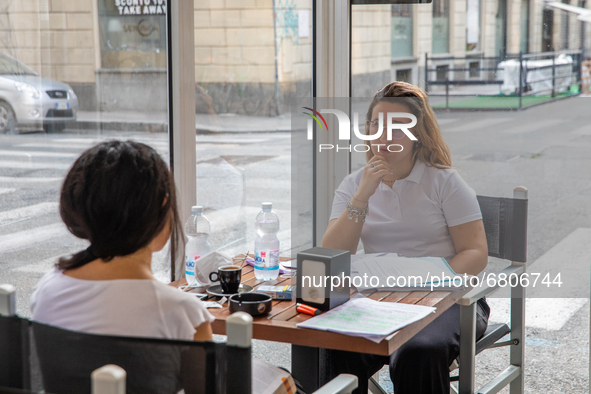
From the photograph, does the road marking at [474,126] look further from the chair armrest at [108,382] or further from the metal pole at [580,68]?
the chair armrest at [108,382]

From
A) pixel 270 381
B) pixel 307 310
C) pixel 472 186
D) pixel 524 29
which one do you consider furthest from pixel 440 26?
pixel 270 381

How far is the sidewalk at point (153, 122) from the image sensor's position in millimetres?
2158

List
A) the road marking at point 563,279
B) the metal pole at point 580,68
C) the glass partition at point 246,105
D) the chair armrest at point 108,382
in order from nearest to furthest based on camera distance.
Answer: the chair armrest at point 108,382 < the glass partition at point 246,105 < the metal pole at point 580,68 < the road marking at point 563,279

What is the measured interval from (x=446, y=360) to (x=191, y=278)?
77cm

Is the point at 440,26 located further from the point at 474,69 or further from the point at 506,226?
the point at 506,226

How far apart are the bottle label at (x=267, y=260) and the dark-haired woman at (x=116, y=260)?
749 millimetres

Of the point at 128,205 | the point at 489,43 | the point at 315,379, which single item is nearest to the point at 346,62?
the point at 489,43

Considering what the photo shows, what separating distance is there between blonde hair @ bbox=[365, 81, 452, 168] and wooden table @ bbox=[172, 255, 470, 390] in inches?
22.9

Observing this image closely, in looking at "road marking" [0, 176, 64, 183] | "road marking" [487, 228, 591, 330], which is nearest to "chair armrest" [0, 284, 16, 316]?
"road marking" [0, 176, 64, 183]

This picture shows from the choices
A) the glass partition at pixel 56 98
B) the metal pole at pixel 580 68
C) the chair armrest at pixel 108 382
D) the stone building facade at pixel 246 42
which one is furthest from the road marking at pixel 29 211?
the metal pole at pixel 580 68

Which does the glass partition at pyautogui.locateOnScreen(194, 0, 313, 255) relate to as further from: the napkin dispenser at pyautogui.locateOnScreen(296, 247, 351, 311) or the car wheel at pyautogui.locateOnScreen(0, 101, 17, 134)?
the napkin dispenser at pyautogui.locateOnScreen(296, 247, 351, 311)

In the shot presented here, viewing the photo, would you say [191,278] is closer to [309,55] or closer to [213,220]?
[213,220]

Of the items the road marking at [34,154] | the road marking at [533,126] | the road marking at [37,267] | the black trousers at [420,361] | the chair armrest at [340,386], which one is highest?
the road marking at [533,126]

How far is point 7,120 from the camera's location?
193 cm
